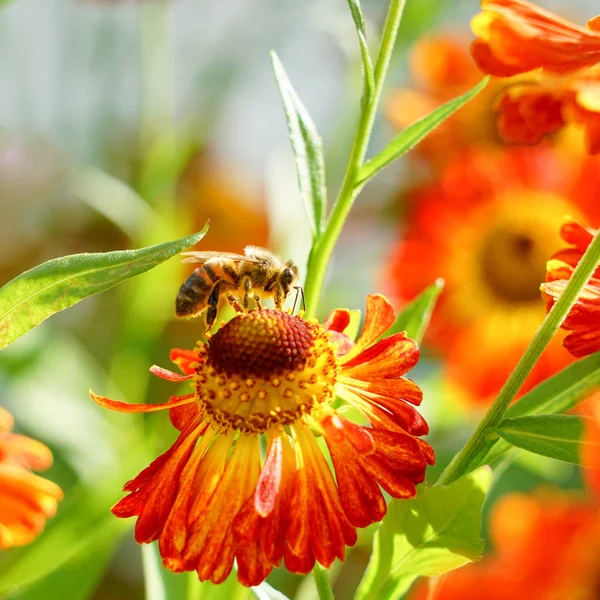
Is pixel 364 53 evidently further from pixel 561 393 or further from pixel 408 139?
pixel 561 393

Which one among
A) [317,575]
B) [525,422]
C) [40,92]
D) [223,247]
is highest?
[525,422]

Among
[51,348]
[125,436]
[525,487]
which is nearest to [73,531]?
[125,436]

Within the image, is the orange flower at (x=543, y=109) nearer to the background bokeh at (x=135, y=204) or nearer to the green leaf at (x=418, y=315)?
the green leaf at (x=418, y=315)

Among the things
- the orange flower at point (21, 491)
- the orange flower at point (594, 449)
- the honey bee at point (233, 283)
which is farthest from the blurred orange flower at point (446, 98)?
the orange flower at point (594, 449)

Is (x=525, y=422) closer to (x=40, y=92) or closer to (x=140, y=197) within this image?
(x=140, y=197)

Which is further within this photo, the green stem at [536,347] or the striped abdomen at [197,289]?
the striped abdomen at [197,289]

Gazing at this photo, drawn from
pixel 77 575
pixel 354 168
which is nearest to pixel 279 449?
pixel 354 168
